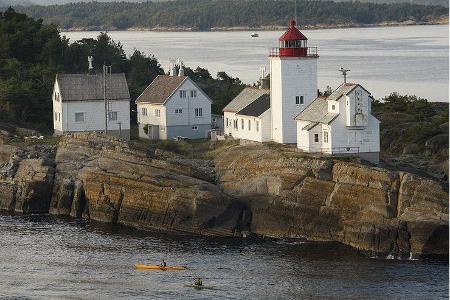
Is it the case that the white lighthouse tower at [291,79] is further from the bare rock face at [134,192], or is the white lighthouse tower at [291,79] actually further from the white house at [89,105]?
the white house at [89,105]

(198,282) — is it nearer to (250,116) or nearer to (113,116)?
(250,116)

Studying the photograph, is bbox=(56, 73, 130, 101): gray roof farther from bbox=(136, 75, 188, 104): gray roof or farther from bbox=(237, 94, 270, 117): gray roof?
bbox=(237, 94, 270, 117): gray roof

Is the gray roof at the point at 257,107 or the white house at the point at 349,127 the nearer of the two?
the white house at the point at 349,127

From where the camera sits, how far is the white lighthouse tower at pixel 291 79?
217 ft

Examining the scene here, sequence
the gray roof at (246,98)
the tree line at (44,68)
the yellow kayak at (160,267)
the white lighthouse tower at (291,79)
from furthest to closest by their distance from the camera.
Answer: the tree line at (44,68)
the gray roof at (246,98)
the white lighthouse tower at (291,79)
the yellow kayak at (160,267)

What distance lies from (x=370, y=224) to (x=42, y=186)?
61.8 ft

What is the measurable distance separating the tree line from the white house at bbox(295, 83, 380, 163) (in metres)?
20.6

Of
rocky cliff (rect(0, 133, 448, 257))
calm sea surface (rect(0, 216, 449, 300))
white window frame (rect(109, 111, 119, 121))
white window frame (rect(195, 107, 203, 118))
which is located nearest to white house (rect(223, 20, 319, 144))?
rocky cliff (rect(0, 133, 448, 257))

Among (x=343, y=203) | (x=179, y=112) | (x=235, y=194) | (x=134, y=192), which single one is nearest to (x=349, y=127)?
(x=343, y=203)

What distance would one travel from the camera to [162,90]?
252 ft

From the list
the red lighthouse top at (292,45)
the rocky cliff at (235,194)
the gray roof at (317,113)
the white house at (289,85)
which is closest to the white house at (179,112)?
the rocky cliff at (235,194)

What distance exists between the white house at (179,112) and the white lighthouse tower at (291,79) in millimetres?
10005

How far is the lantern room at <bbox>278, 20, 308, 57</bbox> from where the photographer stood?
66.1 meters

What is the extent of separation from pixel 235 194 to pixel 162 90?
59.0 feet
